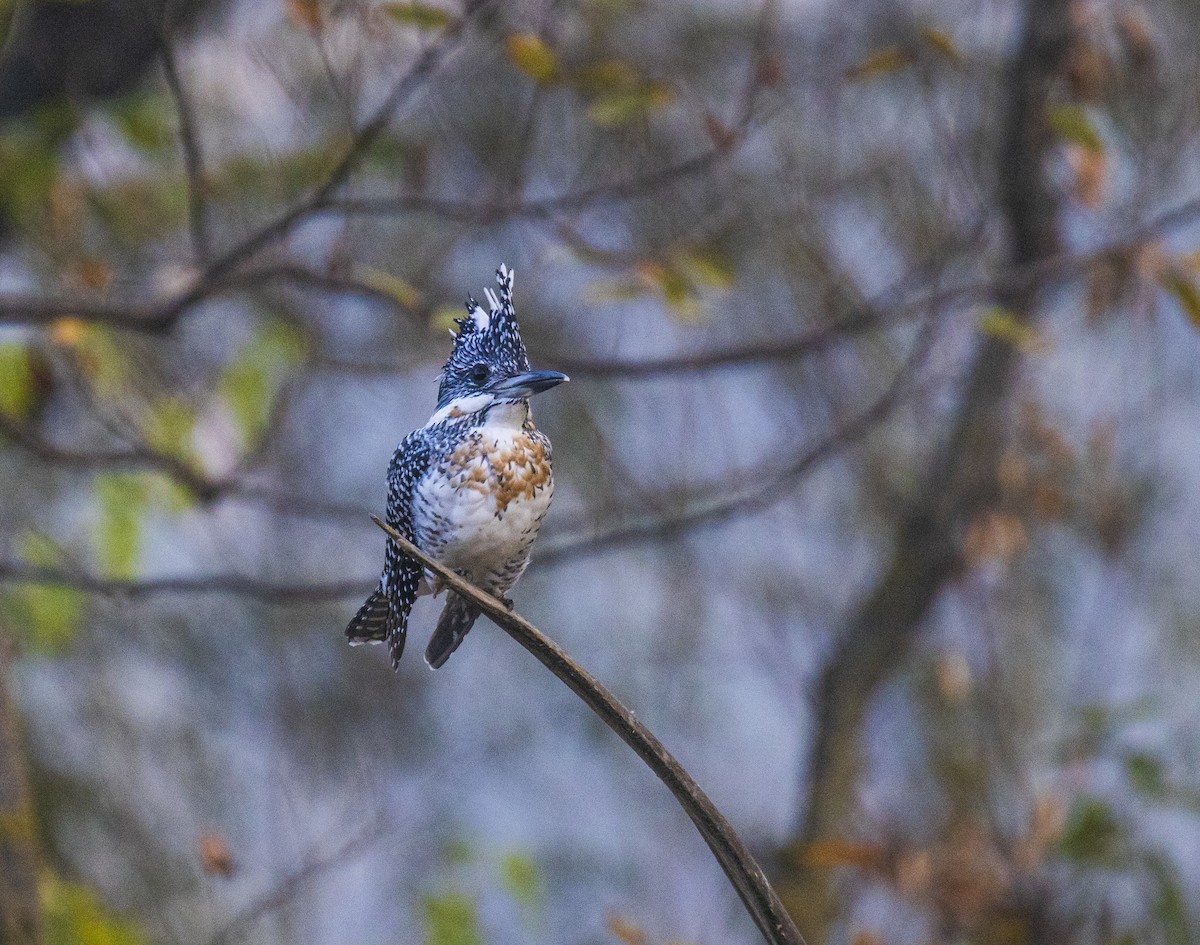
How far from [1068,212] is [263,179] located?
2859 mm

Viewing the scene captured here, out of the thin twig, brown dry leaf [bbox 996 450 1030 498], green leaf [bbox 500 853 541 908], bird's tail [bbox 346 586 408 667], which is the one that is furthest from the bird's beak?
brown dry leaf [bbox 996 450 1030 498]

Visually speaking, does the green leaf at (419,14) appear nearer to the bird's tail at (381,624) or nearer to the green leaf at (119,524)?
the green leaf at (119,524)

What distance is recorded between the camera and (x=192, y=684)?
23.0 feet

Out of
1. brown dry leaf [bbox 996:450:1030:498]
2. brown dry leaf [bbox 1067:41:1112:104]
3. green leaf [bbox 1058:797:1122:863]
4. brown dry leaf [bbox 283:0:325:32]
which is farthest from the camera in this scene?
brown dry leaf [bbox 996:450:1030:498]

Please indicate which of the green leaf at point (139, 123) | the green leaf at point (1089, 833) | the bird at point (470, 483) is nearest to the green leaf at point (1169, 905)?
the green leaf at point (1089, 833)

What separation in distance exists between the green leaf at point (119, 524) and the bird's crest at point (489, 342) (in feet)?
7.87

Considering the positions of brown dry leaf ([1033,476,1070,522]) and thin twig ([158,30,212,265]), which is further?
brown dry leaf ([1033,476,1070,522])

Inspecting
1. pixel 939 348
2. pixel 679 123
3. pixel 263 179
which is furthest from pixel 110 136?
pixel 939 348

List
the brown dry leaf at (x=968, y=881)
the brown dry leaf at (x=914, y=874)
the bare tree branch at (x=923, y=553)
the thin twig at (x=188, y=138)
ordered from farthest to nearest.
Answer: the bare tree branch at (x=923, y=553) → the brown dry leaf at (x=968, y=881) → the brown dry leaf at (x=914, y=874) → the thin twig at (x=188, y=138)

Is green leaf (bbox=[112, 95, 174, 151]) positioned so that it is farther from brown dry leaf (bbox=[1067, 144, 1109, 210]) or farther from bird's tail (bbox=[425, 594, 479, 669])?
bird's tail (bbox=[425, 594, 479, 669])

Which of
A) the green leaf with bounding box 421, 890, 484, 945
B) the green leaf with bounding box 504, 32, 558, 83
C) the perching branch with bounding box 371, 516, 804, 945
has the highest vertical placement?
the green leaf with bounding box 504, 32, 558, 83

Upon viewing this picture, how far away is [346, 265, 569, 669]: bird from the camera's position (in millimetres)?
1351

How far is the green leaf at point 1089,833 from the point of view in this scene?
3859 mm

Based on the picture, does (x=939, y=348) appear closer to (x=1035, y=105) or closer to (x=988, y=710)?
(x=1035, y=105)
